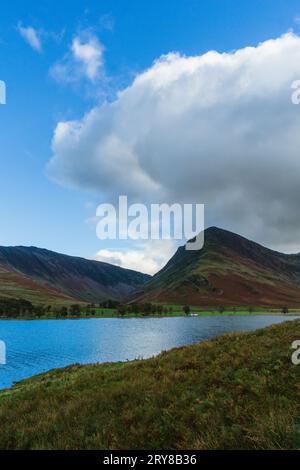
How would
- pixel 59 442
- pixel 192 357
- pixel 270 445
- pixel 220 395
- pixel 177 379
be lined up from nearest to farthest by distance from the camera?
pixel 270 445
pixel 59 442
pixel 220 395
pixel 177 379
pixel 192 357

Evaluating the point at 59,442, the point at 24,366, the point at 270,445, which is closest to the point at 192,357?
the point at 59,442

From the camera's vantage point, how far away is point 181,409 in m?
9.98

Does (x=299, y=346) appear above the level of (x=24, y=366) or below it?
above

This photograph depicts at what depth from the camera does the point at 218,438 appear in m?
7.85

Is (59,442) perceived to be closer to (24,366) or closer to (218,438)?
(218,438)

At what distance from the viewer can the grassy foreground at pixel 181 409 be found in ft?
26.4

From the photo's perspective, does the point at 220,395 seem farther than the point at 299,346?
No

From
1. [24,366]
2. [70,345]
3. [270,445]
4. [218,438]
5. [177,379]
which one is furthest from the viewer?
[70,345]

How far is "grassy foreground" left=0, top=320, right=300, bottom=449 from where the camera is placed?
316 inches

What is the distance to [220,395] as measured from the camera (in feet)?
35.1
